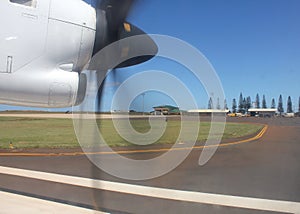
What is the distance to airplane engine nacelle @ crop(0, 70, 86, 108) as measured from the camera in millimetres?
3978

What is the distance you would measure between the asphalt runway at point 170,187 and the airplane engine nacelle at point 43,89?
5.34ft

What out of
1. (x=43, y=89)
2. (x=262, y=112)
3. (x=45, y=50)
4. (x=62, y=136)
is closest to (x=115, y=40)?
(x=45, y=50)

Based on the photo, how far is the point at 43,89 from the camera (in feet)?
13.5

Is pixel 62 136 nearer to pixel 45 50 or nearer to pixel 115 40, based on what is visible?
pixel 115 40

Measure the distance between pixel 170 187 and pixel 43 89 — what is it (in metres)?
3.33

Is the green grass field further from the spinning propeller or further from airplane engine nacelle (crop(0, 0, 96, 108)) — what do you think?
airplane engine nacelle (crop(0, 0, 96, 108))

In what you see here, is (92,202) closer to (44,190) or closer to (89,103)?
(44,190)

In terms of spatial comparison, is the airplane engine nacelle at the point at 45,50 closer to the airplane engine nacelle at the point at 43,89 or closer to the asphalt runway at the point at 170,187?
the airplane engine nacelle at the point at 43,89

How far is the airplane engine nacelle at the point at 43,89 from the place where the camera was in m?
3.98

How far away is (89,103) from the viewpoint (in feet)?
15.4

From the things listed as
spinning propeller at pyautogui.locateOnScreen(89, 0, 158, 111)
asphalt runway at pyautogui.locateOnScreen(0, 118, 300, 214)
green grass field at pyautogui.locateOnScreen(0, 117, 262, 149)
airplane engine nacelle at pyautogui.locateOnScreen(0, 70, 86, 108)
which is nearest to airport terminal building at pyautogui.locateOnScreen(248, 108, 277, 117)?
green grass field at pyautogui.locateOnScreen(0, 117, 262, 149)

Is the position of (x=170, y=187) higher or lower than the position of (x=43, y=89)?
lower

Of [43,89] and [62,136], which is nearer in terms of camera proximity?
[43,89]

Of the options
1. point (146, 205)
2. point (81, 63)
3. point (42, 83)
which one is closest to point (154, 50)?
point (81, 63)
